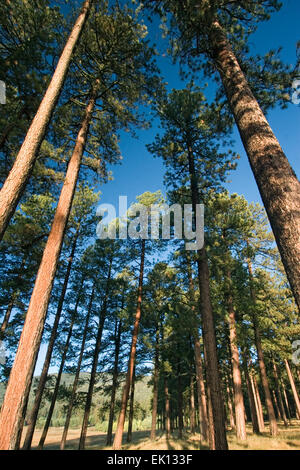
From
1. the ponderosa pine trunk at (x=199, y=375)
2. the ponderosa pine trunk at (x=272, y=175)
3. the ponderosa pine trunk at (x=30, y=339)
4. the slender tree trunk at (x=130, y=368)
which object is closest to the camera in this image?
the ponderosa pine trunk at (x=272, y=175)

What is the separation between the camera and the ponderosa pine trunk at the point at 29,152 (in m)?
4.19

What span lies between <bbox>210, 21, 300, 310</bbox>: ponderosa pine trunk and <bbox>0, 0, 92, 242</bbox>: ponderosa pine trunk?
165 inches

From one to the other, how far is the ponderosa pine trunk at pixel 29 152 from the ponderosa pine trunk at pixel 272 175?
165 inches

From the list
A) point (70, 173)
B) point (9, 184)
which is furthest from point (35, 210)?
point (9, 184)

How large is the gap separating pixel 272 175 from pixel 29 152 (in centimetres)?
473

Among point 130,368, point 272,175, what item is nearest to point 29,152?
point 272,175

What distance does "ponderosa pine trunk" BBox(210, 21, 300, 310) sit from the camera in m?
2.59

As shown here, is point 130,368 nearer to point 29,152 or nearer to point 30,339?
point 30,339

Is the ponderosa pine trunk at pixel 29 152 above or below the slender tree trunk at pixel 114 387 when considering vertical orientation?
above

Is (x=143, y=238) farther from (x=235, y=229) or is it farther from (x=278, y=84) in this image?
(x=278, y=84)

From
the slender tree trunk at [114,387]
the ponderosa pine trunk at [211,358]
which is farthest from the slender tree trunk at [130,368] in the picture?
→ the ponderosa pine trunk at [211,358]

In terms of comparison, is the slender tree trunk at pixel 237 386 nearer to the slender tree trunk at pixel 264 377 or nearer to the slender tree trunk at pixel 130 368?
the slender tree trunk at pixel 264 377

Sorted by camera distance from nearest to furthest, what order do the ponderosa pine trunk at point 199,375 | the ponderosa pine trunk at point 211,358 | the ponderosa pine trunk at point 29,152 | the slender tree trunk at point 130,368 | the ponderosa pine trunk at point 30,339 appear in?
the ponderosa pine trunk at point 30,339, the ponderosa pine trunk at point 29,152, the ponderosa pine trunk at point 211,358, the slender tree trunk at point 130,368, the ponderosa pine trunk at point 199,375

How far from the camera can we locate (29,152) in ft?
15.6
